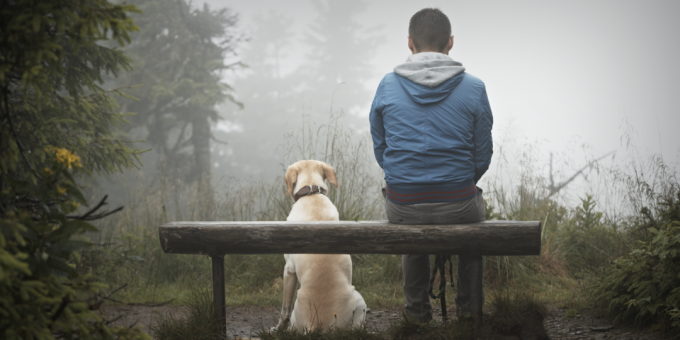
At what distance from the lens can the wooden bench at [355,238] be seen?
2.47 m

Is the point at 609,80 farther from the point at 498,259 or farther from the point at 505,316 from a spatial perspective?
the point at 505,316

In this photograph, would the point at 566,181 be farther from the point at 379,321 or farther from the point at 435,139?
the point at 435,139

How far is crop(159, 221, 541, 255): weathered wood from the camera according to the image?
247cm

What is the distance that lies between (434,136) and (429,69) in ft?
1.32

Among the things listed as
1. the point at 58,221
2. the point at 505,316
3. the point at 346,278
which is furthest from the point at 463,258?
the point at 58,221

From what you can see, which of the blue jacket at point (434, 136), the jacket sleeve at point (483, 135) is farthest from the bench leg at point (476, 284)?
the jacket sleeve at point (483, 135)

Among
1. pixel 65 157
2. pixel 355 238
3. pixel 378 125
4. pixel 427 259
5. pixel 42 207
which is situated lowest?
pixel 427 259

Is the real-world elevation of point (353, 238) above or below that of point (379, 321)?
above

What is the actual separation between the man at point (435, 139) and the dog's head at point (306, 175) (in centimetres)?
83

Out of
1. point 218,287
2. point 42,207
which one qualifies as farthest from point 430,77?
point 42,207

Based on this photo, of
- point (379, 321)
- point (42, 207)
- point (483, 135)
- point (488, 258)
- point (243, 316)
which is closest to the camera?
point (42, 207)

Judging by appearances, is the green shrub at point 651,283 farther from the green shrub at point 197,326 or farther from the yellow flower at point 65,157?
the yellow flower at point 65,157

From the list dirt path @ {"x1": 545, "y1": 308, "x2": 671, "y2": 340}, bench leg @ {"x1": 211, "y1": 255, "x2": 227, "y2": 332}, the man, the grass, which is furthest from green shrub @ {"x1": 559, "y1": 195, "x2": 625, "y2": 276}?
bench leg @ {"x1": 211, "y1": 255, "x2": 227, "y2": 332}

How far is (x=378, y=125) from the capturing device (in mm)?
2807
